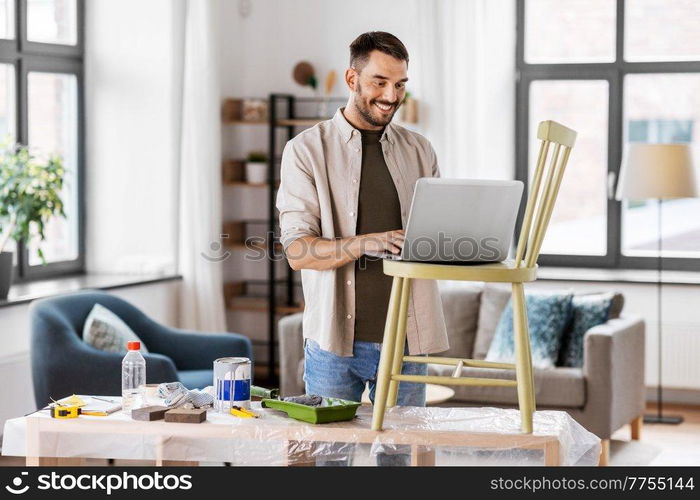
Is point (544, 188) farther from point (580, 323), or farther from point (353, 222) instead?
point (580, 323)

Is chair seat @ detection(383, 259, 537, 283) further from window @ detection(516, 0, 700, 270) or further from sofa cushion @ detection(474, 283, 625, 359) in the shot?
window @ detection(516, 0, 700, 270)

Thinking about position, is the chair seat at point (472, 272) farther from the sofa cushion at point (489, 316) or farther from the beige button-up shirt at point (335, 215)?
the sofa cushion at point (489, 316)

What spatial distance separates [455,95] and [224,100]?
1362 millimetres

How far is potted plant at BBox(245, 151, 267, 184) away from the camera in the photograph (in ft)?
21.5

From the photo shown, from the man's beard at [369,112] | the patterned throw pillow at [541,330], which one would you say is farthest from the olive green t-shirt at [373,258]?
the patterned throw pillow at [541,330]

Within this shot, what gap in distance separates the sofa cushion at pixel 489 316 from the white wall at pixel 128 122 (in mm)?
1875

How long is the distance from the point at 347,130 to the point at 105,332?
2.26 m

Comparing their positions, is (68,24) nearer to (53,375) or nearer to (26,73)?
(26,73)

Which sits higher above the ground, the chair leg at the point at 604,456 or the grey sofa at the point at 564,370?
the grey sofa at the point at 564,370

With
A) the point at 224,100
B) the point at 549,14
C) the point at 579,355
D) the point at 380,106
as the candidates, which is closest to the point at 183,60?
the point at 224,100

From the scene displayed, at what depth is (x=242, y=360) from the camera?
2604mm

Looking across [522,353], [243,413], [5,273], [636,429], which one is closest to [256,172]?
[5,273]

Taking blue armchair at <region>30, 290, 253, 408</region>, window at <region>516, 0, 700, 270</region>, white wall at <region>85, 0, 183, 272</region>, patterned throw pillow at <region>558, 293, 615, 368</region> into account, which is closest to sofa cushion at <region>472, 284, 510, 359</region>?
patterned throw pillow at <region>558, 293, 615, 368</region>

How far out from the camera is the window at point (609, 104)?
6273 mm
